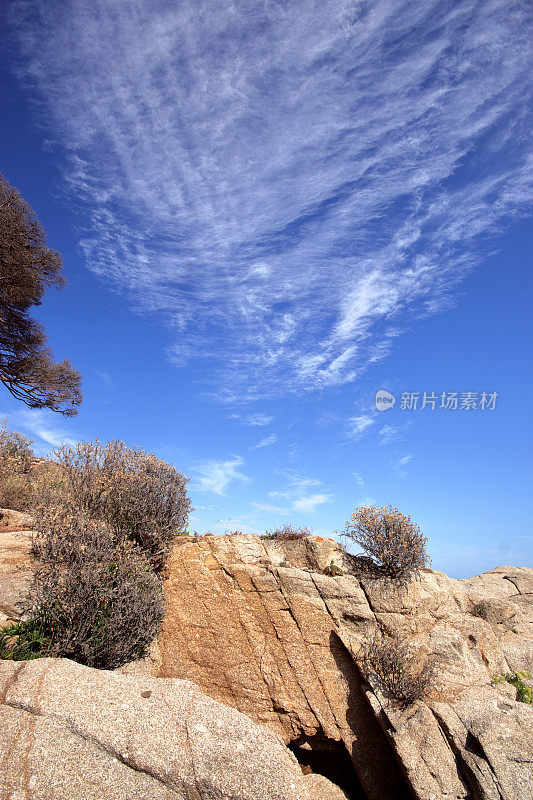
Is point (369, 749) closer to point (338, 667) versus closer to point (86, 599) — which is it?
point (338, 667)

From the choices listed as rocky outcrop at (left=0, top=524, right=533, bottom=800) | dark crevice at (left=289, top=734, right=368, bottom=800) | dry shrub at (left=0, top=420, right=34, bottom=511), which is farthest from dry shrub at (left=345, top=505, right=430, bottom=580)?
dry shrub at (left=0, top=420, right=34, bottom=511)

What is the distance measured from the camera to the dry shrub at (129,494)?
1011 cm

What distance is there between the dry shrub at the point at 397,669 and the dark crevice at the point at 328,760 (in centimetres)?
145

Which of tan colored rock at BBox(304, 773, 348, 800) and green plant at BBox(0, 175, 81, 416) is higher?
green plant at BBox(0, 175, 81, 416)

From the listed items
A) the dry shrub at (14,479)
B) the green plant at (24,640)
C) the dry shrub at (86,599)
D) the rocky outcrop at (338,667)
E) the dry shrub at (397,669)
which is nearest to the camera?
the rocky outcrop at (338,667)

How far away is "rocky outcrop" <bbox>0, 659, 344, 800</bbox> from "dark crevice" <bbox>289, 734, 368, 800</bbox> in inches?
68.2

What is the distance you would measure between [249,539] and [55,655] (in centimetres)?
437

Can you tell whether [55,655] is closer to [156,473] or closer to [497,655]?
[156,473]

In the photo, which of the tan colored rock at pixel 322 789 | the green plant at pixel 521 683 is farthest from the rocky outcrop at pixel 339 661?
the tan colored rock at pixel 322 789

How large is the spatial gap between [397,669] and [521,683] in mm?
3871

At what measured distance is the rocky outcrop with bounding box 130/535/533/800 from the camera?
275 inches

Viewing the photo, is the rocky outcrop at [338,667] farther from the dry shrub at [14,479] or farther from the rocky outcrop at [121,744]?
the dry shrub at [14,479]

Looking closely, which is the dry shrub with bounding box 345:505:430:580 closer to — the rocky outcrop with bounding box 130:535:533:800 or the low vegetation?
the rocky outcrop with bounding box 130:535:533:800

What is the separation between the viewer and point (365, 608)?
356 inches
